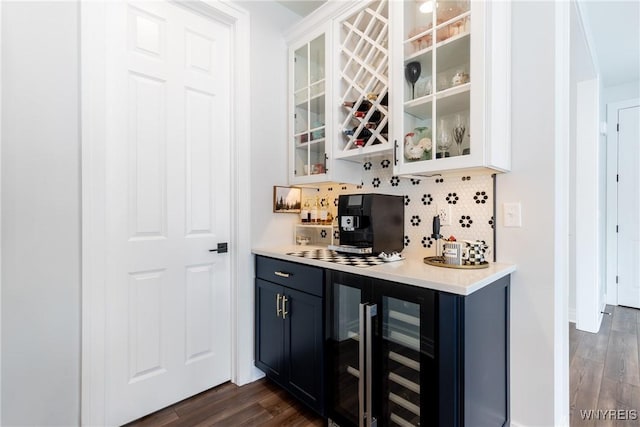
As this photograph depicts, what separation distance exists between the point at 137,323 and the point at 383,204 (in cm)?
154

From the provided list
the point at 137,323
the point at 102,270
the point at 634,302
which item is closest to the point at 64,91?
the point at 102,270

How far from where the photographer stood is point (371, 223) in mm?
1752

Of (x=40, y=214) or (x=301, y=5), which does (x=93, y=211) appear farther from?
(x=301, y=5)

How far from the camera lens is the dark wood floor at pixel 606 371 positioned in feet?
5.79

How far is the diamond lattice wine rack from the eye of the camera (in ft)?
5.91

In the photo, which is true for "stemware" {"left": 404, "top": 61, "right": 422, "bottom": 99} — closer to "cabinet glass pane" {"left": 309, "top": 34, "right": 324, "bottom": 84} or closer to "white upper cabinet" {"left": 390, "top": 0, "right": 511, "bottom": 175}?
"white upper cabinet" {"left": 390, "top": 0, "right": 511, "bottom": 175}

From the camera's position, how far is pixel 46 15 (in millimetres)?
1448

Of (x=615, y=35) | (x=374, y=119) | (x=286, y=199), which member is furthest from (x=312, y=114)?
(x=615, y=35)

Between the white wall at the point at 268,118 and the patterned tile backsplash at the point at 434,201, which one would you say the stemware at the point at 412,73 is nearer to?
the patterned tile backsplash at the point at 434,201

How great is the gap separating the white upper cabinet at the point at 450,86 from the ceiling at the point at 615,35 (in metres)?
1.40

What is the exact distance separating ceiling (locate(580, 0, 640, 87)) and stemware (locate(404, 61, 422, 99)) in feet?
4.95

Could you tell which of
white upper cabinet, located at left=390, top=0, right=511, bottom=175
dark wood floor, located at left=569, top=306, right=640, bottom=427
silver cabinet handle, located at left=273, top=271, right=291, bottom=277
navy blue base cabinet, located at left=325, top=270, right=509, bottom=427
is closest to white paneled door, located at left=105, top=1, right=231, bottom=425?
silver cabinet handle, located at left=273, top=271, right=291, bottom=277

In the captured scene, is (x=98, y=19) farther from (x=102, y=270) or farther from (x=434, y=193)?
(x=434, y=193)

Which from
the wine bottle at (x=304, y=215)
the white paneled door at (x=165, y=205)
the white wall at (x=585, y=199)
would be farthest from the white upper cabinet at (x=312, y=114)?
the white wall at (x=585, y=199)
